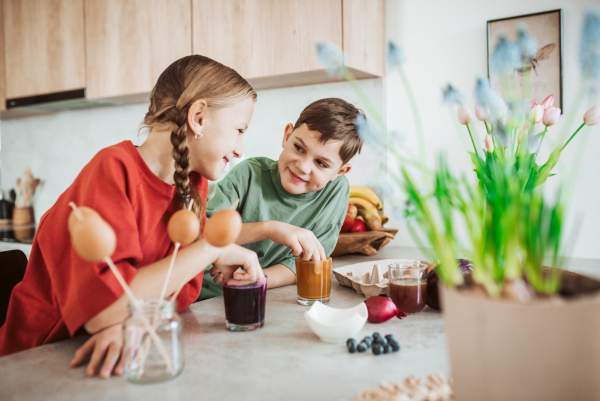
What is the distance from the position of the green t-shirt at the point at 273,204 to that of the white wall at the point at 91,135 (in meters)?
0.71

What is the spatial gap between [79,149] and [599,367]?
3.31m

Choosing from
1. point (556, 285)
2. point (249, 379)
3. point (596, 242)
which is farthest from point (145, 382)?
point (596, 242)

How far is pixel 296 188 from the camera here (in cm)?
148

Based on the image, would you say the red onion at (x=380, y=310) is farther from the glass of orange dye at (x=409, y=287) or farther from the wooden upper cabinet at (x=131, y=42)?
the wooden upper cabinet at (x=131, y=42)

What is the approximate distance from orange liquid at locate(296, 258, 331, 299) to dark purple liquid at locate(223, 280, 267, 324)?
0.67 feet

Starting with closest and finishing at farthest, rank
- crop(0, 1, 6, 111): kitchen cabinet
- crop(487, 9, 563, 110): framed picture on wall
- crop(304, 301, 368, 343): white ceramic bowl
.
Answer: crop(304, 301, 368, 343): white ceramic bowl < crop(487, 9, 563, 110): framed picture on wall < crop(0, 1, 6, 111): kitchen cabinet

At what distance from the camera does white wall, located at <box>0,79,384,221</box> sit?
7.60ft

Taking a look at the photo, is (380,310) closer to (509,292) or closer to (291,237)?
(291,237)

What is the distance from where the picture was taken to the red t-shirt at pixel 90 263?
0.78 m

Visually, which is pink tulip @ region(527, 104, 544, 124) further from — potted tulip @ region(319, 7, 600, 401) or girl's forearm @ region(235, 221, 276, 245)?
girl's forearm @ region(235, 221, 276, 245)

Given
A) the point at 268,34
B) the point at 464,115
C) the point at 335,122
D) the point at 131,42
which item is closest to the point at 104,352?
the point at 464,115

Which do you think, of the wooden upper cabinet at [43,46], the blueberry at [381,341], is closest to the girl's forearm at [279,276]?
the blueberry at [381,341]

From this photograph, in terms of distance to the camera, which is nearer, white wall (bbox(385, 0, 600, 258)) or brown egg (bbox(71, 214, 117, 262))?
brown egg (bbox(71, 214, 117, 262))

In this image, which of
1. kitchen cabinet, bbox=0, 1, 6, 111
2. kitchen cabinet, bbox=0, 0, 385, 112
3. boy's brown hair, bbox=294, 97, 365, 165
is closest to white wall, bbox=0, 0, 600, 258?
kitchen cabinet, bbox=0, 0, 385, 112
